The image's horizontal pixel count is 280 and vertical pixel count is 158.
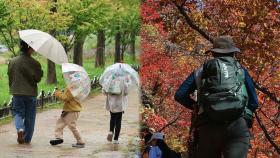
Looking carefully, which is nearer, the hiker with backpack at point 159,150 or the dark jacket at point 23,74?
the hiker with backpack at point 159,150

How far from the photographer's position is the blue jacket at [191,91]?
4430 millimetres

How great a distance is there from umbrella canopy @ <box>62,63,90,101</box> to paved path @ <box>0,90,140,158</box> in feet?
2.93

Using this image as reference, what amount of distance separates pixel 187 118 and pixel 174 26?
335 inches

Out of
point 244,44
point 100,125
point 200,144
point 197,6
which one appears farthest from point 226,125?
point 100,125

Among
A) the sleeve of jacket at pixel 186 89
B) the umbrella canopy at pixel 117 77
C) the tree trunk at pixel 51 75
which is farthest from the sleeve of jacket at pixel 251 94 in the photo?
the tree trunk at pixel 51 75

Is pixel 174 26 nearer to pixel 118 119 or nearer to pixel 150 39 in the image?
pixel 118 119

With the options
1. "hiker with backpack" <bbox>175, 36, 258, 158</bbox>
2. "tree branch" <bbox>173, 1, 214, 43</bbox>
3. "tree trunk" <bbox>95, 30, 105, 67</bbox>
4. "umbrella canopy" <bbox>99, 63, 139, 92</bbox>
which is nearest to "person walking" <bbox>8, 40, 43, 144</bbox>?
"umbrella canopy" <bbox>99, 63, 139, 92</bbox>

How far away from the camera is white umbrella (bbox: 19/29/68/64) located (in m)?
8.55

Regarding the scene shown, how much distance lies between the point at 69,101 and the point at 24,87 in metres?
0.76

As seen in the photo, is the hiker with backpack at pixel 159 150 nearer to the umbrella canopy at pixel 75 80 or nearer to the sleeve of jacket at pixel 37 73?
the umbrella canopy at pixel 75 80

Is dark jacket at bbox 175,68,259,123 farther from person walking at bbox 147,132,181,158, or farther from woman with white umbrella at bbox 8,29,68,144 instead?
woman with white umbrella at bbox 8,29,68,144

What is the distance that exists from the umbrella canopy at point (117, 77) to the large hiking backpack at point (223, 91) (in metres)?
5.11

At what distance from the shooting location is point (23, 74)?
27.9 feet

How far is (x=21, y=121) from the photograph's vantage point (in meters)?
8.45
